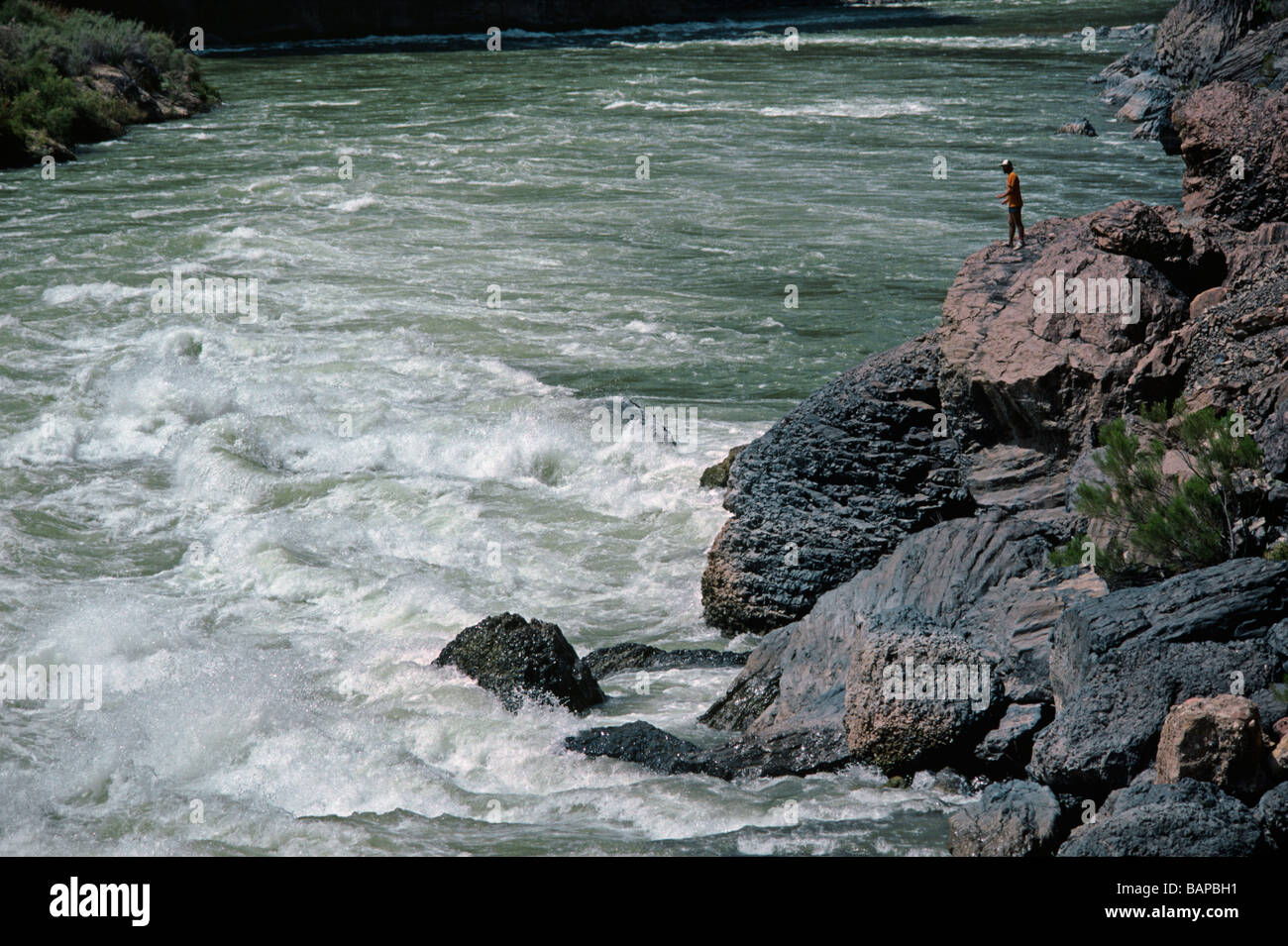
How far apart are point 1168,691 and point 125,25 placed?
133ft

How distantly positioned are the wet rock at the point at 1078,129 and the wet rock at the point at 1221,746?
1236 inches

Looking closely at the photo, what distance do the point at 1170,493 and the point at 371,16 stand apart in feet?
199

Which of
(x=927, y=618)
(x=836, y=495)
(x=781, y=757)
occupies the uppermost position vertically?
(x=836, y=495)

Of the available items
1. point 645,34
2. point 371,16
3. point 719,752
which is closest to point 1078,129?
point 719,752

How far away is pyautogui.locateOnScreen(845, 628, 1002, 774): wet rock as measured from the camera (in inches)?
318

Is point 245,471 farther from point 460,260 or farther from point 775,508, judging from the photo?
point 460,260

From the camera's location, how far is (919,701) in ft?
26.7

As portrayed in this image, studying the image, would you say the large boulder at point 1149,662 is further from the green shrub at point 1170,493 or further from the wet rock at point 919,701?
the wet rock at point 919,701

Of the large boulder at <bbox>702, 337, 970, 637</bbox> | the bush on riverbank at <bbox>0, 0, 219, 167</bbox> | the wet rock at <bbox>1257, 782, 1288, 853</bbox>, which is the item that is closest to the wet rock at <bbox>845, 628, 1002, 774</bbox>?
the wet rock at <bbox>1257, 782, 1288, 853</bbox>

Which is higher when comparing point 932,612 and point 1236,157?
point 1236,157

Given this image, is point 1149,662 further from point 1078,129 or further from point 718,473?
point 1078,129

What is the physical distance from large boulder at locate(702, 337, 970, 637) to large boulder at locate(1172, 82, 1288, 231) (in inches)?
143

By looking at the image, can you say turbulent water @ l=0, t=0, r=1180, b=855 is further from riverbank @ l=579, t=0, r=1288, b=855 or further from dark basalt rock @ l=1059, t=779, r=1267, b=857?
dark basalt rock @ l=1059, t=779, r=1267, b=857

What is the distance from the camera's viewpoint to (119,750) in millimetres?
9297
